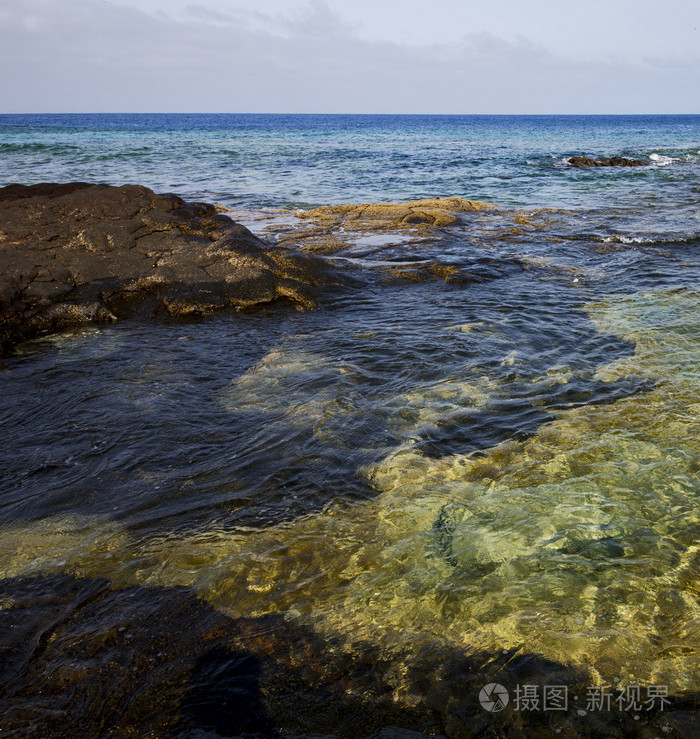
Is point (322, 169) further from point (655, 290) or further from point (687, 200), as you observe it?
point (655, 290)

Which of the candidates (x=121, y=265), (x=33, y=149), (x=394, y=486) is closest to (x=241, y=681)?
(x=394, y=486)

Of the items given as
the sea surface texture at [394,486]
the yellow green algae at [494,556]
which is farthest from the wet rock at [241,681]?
the yellow green algae at [494,556]

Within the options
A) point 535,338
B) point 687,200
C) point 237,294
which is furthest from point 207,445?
point 687,200

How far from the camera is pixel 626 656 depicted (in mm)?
2779

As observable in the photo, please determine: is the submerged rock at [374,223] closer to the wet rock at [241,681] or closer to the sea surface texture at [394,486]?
the sea surface texture at [394,486]

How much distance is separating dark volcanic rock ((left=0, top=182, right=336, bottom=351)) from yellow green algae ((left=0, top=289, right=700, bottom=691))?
14.6 feet

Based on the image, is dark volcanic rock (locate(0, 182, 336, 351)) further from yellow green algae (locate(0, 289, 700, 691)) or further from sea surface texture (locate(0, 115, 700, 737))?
yellow green algae (locate(0, 289, 700, 691))

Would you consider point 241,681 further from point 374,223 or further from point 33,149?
point 33,149

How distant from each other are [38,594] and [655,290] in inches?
361

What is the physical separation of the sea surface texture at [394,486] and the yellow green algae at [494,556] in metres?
0.02

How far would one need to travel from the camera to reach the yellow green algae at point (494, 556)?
294 centimetres

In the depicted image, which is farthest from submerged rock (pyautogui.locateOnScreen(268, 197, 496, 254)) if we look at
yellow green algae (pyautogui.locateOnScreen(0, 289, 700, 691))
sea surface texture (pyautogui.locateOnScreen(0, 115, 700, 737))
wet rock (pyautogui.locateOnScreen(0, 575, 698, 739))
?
wet rock (pyautogui.locateOnScreen(0, 575, 698, 739))

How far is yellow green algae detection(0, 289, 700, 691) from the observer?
2.94m

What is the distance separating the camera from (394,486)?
420cm
